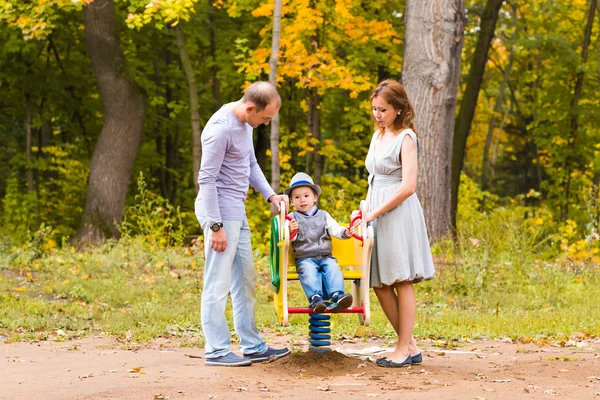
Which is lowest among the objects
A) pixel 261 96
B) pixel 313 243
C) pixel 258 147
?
pixel 313 243

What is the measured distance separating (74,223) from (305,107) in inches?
332

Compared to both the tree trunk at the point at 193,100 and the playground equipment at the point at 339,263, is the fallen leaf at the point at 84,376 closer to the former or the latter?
the playground equipment at the point at 339,263

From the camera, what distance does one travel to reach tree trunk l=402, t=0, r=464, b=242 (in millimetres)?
12828

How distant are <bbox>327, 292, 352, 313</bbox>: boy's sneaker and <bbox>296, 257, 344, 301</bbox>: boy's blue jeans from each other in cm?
7

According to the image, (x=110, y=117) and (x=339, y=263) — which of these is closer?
(x=339, y=263)

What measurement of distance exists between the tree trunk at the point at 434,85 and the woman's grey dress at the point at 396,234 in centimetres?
680

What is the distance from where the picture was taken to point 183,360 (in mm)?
6898

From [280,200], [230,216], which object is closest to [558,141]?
[280,200]

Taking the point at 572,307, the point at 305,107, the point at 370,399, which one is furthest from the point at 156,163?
the point at 370,399

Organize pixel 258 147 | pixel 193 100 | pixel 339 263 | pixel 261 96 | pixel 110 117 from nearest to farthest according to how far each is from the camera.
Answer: pixel 261 96 < pixel 339 263 < pixel 110 117 < pixel 193 100 < pixel 258 147

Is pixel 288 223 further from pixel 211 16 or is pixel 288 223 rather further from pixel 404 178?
pixel 211 16

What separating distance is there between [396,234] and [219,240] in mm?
1245

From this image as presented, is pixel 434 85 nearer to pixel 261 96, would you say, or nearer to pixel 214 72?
pixel 261 96

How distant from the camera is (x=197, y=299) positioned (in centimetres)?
1058
